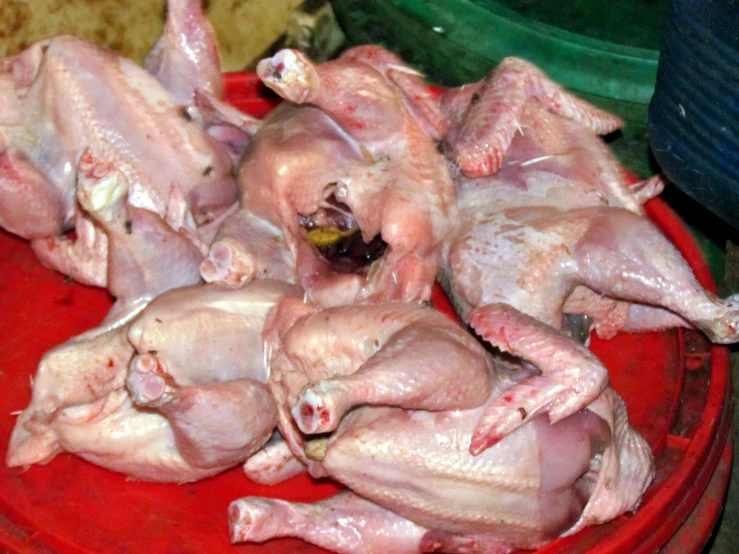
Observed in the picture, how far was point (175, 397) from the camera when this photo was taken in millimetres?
1856

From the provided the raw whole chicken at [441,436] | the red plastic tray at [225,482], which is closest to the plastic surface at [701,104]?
the red plastic tray at [225,482]

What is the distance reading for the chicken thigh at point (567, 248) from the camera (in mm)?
2197

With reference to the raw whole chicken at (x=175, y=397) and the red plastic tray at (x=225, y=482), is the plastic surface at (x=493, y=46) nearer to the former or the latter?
the red plastic tray at (x=225, y=482)

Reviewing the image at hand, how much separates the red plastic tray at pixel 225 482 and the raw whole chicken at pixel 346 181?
555 mm

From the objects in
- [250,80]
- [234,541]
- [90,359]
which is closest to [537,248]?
[234,541]

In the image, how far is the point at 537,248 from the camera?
2.23 metres

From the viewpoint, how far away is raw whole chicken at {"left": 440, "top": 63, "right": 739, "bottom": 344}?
2201 mm

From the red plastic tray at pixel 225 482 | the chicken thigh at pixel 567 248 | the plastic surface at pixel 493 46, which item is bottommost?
the red plastic tray at pixel 225 482

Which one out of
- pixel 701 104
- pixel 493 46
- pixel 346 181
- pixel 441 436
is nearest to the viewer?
→ pixel 441 436

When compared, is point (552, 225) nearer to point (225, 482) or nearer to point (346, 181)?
point (346, 181)

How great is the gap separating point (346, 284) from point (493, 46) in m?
1.26

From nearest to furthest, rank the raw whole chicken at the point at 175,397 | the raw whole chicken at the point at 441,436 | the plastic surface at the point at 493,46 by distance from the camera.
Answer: the raw whole chicken at the point at 441,436 → the raw whole chicken at the point at 175,397 → the plastic surface at the point at 493,46

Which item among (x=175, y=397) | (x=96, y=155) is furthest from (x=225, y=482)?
(x=96, y=155)

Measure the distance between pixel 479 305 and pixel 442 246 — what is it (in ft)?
0.68
